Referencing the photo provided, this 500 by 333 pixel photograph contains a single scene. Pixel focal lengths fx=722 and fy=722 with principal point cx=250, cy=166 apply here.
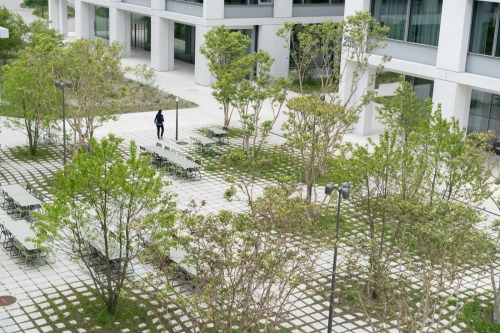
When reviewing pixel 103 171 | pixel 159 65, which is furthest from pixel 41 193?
pixel 159 65

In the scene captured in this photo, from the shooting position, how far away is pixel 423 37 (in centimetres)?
3038

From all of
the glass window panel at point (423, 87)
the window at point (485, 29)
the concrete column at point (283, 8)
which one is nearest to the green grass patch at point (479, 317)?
the window at point (485, 29)

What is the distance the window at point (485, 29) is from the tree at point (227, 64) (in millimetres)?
8898

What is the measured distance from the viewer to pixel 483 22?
28.2 meters

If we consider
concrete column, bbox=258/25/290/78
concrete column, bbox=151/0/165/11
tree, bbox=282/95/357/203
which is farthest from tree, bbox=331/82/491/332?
concrete column, bbox=151/0/165/11

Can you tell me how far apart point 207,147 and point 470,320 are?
1477cm

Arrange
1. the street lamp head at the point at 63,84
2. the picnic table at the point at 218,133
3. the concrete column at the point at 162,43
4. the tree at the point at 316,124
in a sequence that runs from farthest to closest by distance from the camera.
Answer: the concrete column at the point at 162,43 < the picnic table at the point at 218,133 < the street lamp head at the point at 63,84 < the tree at the point at 316,124

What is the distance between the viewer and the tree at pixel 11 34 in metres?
41.6

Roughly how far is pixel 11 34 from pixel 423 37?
2432 cm

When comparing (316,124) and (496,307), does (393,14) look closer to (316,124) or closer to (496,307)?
(316,124)

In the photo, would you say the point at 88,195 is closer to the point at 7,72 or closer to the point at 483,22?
the point at 7,72

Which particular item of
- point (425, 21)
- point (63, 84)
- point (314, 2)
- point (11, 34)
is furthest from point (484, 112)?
point (11, 34)

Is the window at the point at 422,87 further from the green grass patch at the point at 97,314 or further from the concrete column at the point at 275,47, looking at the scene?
the green grass patch at the point at 97,314

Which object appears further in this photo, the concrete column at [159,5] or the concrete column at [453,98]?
the concrete column at [159,5]
